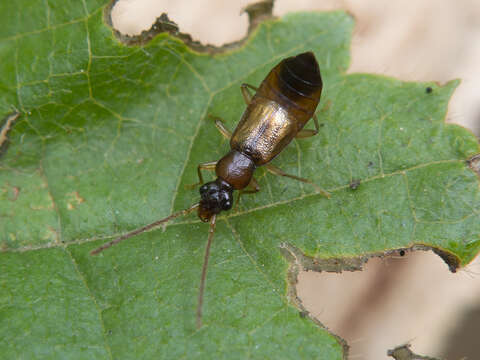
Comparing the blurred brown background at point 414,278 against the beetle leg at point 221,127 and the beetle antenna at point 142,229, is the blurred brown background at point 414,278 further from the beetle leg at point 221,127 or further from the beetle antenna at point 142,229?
the beetle antenna at point 142,229

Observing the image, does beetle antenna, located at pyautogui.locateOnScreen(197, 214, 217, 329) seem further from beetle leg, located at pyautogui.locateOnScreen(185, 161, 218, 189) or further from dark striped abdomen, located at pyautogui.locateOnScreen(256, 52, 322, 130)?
dark striped abdomen, located at pyautogui.locateOnScreen(256, 52, 322, 130)

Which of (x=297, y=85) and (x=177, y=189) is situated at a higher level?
(x=297, y=85)

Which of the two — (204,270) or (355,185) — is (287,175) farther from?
(204,270)

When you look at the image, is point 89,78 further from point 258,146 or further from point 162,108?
point 258,146

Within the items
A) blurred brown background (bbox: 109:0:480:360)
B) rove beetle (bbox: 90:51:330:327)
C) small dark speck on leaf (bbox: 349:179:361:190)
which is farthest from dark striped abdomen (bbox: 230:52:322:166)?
blurred brown background (bbox: 109:0:480:360)

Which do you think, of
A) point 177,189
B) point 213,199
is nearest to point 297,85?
point 213,199

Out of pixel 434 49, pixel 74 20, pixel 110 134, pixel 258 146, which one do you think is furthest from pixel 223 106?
pixel 434 49

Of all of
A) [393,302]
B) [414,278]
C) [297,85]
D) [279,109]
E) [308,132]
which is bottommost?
[393,302]

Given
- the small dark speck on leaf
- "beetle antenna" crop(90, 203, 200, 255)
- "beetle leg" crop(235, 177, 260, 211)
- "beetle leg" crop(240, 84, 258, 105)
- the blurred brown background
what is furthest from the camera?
the blurred brown background
